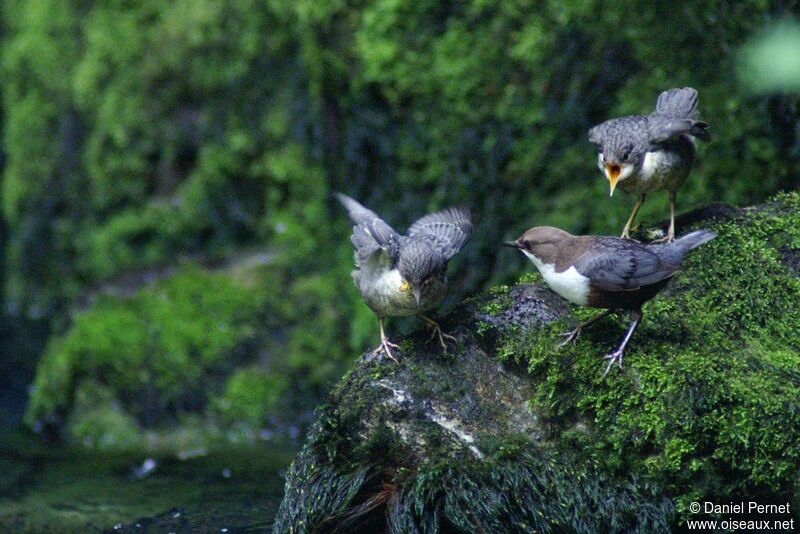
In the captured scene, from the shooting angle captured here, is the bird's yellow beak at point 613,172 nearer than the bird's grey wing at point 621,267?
No

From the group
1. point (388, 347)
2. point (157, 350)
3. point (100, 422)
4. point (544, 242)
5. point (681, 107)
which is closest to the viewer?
point (544, 242)

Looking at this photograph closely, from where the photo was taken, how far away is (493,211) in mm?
7172

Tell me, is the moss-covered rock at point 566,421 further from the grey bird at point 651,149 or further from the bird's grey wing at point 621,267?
the grey bird at point 651,149

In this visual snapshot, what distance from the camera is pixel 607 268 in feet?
12.9

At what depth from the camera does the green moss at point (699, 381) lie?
148 inches

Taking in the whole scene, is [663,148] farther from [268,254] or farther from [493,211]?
[268,254]

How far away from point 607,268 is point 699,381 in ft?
2.16

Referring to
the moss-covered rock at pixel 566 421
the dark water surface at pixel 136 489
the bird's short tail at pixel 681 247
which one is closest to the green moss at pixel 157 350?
the dark water surface at pixel 136 489

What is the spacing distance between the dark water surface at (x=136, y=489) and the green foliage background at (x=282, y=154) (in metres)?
0.71

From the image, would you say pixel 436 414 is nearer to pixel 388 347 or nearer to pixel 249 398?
pixel 388 347
